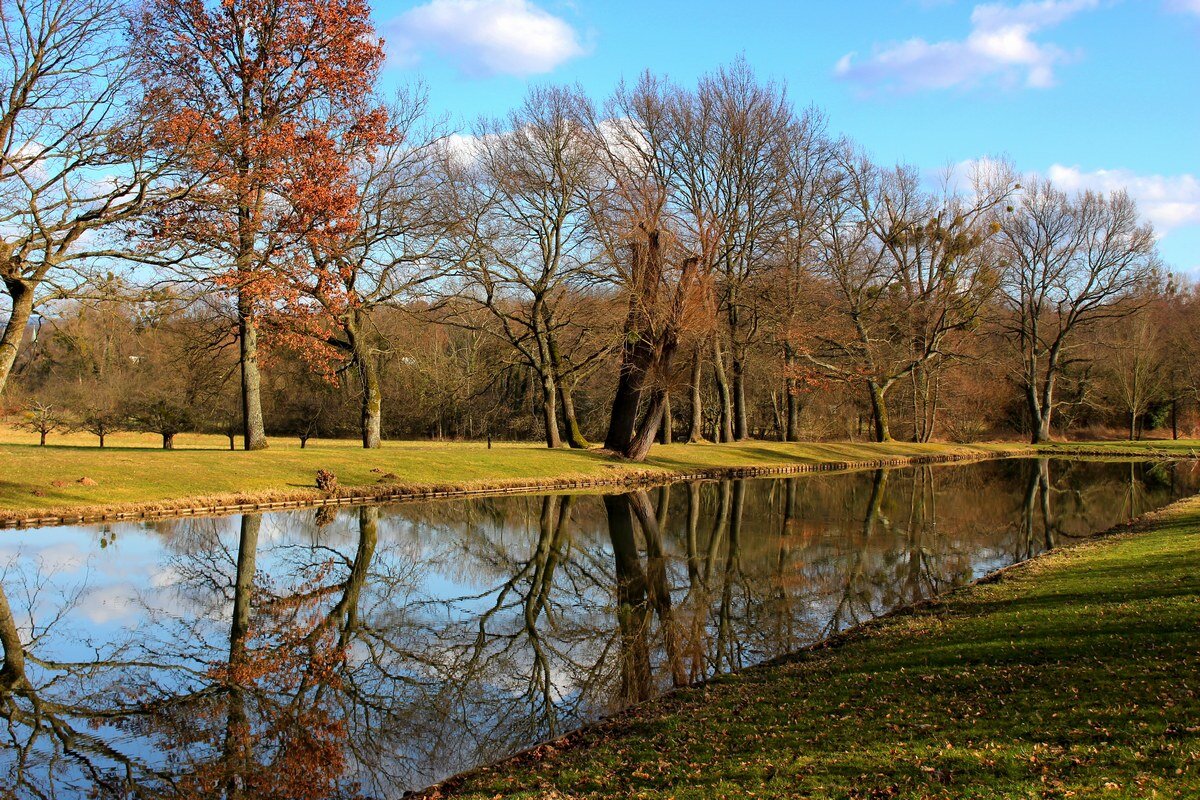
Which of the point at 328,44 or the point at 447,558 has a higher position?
the point at 328,44

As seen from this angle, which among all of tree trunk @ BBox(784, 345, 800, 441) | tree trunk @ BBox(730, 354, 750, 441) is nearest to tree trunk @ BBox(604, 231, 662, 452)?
tree trunk @ BBox(730, 354, 750, 441)

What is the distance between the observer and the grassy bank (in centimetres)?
1839

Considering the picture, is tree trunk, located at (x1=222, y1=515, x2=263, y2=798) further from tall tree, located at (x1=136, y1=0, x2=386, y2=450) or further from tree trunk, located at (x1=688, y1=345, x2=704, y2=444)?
tree trunk, located at (x1=688, y1=345, x2=704, y2=444)

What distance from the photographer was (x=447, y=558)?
52.9 feet

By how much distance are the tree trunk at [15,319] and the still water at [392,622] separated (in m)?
4.18

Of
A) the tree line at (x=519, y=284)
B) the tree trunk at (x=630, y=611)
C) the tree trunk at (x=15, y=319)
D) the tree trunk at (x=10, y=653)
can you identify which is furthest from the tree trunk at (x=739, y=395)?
the tree trunk at (x=10, y=653)

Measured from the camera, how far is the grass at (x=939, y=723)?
520 centimetres

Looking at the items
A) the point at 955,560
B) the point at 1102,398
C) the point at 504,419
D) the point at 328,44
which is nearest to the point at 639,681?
the point at 955,560

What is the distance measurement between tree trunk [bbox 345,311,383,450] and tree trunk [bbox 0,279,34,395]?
10.3 m

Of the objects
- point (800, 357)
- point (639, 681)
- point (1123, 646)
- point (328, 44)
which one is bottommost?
point (639, 681)

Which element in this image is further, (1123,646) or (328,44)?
(328,44)

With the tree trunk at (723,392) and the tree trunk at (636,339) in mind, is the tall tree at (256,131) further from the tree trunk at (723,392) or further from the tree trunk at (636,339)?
the tree trunk at (723,392)

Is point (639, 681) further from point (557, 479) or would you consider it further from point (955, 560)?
point (557, 479)

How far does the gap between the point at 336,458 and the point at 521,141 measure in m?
14.6
